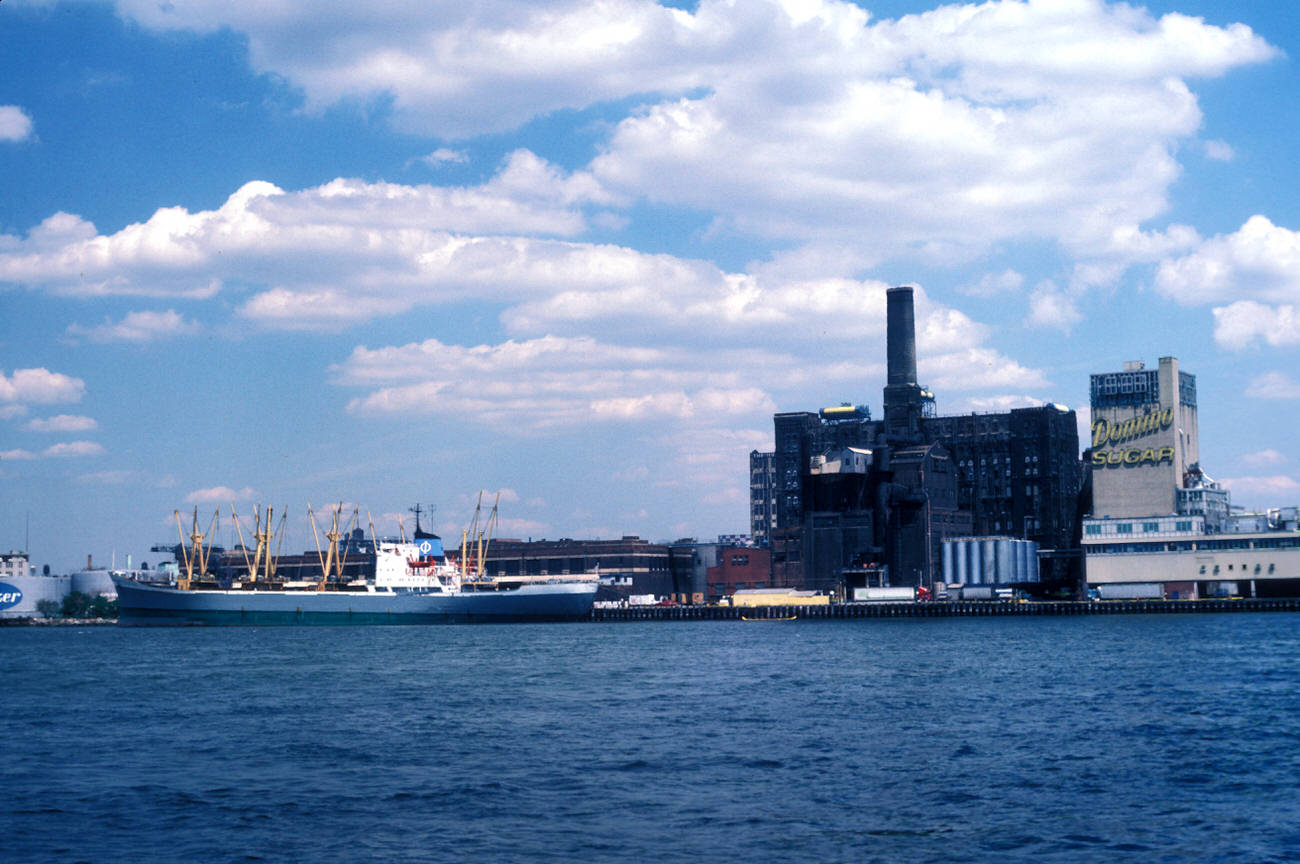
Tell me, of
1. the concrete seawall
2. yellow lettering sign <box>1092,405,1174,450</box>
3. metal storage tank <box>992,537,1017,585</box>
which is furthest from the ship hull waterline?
yellow lettering sign <box>1092,405,1174,450</box>

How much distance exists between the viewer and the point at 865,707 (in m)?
53.8

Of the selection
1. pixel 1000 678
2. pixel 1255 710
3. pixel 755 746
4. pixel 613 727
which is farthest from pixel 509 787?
pixel 1000 678

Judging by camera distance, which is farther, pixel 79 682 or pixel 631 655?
pixel 631 655

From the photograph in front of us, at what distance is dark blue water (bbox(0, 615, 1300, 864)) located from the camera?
94.5 ft

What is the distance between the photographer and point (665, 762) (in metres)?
39.2

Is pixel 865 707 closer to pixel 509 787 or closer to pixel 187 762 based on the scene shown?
pixel 509 787

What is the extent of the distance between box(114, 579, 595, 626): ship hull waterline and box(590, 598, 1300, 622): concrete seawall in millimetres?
16024

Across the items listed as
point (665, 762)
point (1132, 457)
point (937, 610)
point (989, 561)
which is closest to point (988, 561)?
point (989, 561)

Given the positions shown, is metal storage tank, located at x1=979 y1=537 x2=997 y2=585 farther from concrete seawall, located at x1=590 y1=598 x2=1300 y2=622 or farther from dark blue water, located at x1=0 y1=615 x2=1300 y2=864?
dark blue water, located at x1=0 y1=615 x2=1300 y2=864

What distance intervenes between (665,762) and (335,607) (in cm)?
13364

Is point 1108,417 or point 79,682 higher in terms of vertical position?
point 1108,417

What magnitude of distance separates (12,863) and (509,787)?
480 inches

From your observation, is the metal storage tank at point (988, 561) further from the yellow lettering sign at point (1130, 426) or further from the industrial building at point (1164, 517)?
the yellow lettering sign at point (1130, 426)

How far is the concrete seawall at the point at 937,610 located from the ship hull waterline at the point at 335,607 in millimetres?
16024
